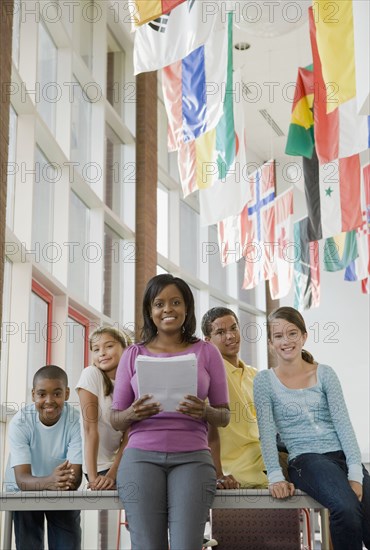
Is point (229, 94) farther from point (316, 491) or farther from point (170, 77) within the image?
point (316, 491)

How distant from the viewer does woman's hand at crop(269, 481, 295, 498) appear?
278 centimetres

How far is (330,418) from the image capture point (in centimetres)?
304

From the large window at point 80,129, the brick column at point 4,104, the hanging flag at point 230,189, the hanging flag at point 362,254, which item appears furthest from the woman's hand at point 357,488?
the hanging flag at point 362,254

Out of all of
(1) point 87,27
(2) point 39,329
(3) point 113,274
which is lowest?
(2) point 39,329

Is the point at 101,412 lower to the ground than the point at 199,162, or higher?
lower

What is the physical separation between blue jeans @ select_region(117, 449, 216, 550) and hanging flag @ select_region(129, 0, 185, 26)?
3474 millimetres

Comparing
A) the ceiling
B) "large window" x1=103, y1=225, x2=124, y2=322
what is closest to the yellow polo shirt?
"large window" x1=103, y1=225, x2=124, y2=322

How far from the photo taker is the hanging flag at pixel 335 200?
6562 millimetres

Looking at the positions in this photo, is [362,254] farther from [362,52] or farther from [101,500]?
[101,500]

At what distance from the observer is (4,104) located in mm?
4949

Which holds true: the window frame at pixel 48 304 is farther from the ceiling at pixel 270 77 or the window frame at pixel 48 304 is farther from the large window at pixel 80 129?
the ceiling at pixel 270 77

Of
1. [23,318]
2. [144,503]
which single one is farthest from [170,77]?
[144,503]

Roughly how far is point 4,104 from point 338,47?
239cm

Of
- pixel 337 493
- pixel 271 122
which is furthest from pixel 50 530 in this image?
pixel 271 122
